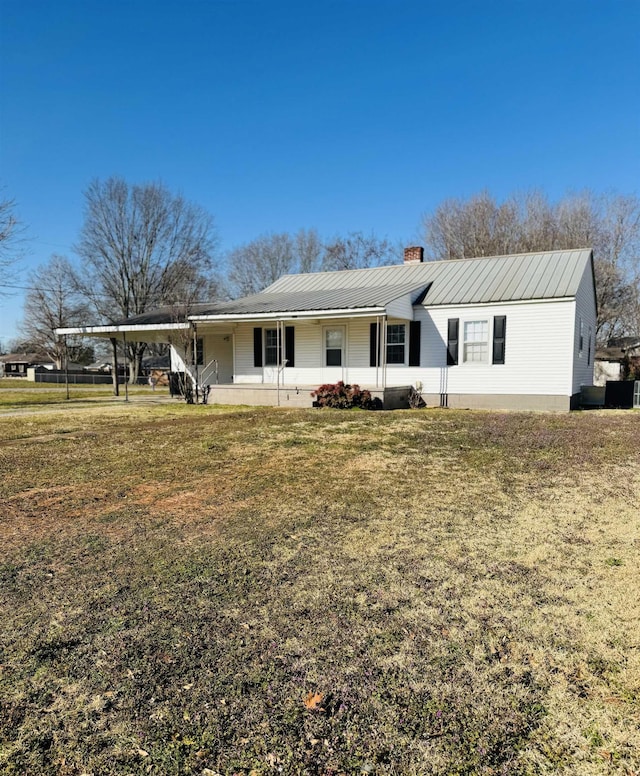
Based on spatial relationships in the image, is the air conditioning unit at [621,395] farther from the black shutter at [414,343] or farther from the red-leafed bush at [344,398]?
the red-leafed bush at [344,398]

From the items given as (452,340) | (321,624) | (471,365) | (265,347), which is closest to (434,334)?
(452,340)

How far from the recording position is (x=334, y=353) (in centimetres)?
1684

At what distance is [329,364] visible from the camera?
55.5 ft

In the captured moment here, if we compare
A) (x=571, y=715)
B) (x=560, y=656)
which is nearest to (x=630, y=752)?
(x=571, y=715)

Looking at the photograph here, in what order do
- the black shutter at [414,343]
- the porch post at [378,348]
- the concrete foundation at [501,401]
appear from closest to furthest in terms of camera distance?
the concrete foundation at [501,401], the porch post at [378,348], the black shutter at [414,343]

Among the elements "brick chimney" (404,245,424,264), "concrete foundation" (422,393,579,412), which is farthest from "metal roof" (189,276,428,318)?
"concrete foundation" (422,393,579,412)

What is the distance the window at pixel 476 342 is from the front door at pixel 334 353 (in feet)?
12.6

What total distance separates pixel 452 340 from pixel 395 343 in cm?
181

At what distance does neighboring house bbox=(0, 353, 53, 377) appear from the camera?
67.4 metres

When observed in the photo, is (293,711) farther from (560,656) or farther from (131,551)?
(131,551)

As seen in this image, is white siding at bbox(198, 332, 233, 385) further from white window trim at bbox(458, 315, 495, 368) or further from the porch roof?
white window trim at bbox(458, 315, 495, 368)

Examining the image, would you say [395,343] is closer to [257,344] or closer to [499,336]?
[499,336]

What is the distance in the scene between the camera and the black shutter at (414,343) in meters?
15.7

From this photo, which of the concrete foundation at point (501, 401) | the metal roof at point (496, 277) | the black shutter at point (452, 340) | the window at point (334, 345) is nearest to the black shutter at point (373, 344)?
the window at point (334, 345)
